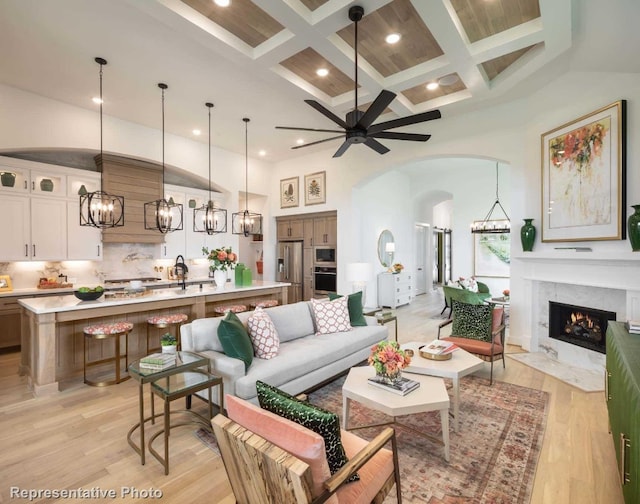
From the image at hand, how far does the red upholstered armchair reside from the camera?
3732 millimetres

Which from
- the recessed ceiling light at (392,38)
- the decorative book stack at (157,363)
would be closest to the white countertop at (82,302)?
the decorative book stack at (157,363)

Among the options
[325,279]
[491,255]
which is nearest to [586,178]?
[325,279]

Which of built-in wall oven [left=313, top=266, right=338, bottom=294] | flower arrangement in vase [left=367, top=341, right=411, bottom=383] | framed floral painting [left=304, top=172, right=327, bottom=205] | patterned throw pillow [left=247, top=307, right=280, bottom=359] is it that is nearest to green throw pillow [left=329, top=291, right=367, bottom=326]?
patterned throw pillow [left=247, top=307, right=280, bottom=359]

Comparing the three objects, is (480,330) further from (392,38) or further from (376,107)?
(392,38)

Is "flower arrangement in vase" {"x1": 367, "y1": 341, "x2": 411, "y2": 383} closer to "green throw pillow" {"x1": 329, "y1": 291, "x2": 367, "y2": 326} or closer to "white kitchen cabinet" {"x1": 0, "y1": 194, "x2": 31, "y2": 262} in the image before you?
"green throw pillow" {"x1": 329, "y1": 291, "x2": 367, "y2": 326}

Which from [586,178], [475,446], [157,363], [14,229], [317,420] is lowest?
[475,446]

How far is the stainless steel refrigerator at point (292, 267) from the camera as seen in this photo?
7.87m

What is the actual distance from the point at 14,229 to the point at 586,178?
776 cm

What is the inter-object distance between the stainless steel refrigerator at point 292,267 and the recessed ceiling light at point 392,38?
491 cm

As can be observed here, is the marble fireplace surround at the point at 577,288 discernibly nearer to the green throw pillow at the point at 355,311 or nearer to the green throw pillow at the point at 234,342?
the green throw pillow at the point at 355,311

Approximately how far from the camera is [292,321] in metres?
3.85

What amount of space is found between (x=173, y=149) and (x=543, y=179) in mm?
6238

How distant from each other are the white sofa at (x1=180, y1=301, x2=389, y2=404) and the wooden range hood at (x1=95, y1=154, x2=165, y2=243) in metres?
3.65

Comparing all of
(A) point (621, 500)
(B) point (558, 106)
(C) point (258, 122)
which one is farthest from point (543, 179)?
(C) point (258, 122)
